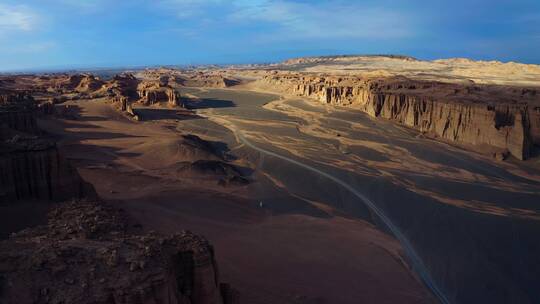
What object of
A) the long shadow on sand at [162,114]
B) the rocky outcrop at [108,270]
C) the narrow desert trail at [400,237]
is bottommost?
the narrow desert trail at [400,237]

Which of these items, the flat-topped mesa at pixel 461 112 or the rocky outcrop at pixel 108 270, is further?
the flat-topped mesa at pixel 461 112

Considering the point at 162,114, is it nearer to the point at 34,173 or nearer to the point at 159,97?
the point at 159,97

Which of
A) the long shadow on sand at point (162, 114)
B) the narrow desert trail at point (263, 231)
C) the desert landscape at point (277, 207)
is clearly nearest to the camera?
the desert landscape at point (277, 207)

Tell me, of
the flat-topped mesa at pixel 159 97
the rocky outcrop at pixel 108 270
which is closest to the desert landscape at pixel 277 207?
the rocky outcrop at pixel 108 270

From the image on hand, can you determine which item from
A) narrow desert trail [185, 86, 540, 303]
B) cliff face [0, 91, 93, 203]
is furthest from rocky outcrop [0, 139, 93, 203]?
narrow desert trail [185, 86, 540, 303]

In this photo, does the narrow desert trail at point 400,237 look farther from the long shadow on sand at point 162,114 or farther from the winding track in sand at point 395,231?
the long shadow on sand at point 162,114

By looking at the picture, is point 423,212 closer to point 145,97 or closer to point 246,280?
point 246,280
